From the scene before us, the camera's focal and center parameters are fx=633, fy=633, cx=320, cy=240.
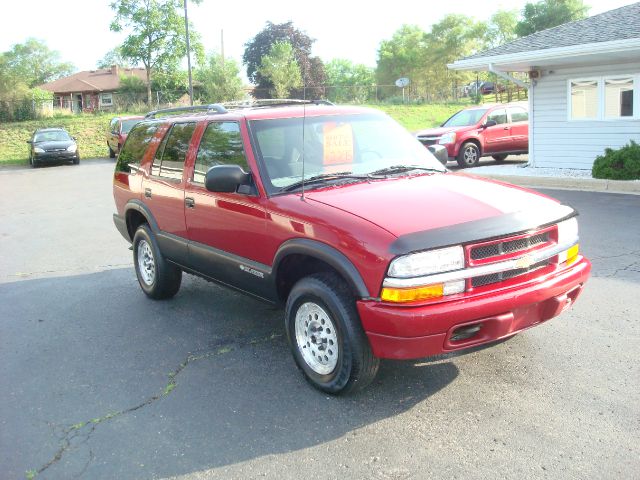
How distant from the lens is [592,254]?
744 centimetres

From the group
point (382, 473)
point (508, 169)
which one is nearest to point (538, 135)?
point (508, 169)

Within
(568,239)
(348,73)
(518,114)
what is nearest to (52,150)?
(518,114)

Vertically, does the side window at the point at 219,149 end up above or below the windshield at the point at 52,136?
below

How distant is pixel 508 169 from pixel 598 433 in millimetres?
13302

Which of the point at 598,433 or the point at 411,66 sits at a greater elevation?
the point at 411,66

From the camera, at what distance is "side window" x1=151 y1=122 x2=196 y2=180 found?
566cm

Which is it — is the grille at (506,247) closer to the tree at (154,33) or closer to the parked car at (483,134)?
the parked car at (483,134)

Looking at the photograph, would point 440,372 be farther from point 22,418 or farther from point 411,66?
point 411,66

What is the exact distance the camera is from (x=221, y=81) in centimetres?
4225

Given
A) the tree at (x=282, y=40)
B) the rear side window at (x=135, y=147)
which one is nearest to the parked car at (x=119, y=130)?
the rear side window at (x=135, y=147)

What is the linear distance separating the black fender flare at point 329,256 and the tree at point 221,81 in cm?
3883

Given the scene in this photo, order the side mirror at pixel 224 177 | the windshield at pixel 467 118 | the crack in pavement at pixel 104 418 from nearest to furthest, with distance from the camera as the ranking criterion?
the crack in pavement at pixel 104 418 → the side mirror at pixel 224 177 → the windshield at pixel 467 118

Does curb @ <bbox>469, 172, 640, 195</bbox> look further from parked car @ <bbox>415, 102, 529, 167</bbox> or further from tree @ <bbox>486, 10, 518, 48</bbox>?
tree @ <bbox>486, 10, 518, 48</bbox>

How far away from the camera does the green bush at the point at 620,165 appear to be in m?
12.3
